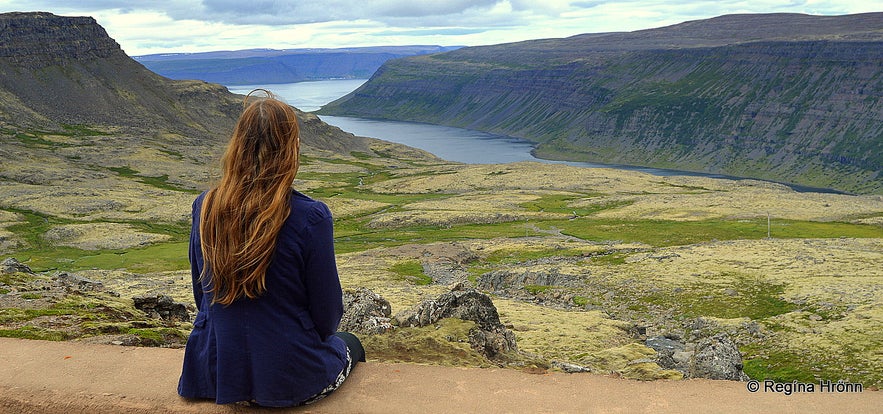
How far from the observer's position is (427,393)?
9008 mm

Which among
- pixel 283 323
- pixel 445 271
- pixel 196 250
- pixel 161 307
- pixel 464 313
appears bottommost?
pixel 445 271

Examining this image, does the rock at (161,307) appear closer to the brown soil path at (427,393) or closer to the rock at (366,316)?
the rock at (366,316)

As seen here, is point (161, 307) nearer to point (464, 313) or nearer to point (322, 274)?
point (464, 313)

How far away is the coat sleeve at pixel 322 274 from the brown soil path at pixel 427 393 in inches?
42.6

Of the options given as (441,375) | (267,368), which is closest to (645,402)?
(441,375)

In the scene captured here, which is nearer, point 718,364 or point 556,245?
point 718,364

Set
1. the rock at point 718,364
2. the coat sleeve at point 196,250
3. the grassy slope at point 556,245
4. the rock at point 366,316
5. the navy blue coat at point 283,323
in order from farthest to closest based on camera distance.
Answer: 1. the grassy slope at point 556,245
2. the rock at point 366,316
3. the rock at point 718,364
4. the coat sleeve at point 196,250
5. the navy blue coat at point 283,323

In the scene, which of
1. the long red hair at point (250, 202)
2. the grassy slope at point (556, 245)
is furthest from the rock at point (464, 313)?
the long red hair at point (250, 202)

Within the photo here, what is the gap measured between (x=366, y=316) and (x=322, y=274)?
552 inches

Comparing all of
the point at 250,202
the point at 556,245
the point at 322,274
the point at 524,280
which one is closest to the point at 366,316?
the point at 322,274

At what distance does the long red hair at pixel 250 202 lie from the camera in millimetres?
7953

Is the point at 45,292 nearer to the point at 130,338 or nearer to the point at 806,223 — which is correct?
the point at 130,338

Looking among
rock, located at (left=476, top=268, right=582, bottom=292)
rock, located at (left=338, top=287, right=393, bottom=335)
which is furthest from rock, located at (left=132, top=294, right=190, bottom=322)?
rock, located at (left=476, top=268, right=582, bottom=292)

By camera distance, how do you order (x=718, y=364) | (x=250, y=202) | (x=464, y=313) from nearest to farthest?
1. (x=250, y=202)
2. (x=718, y=364)
3. (x=464, y=313)
